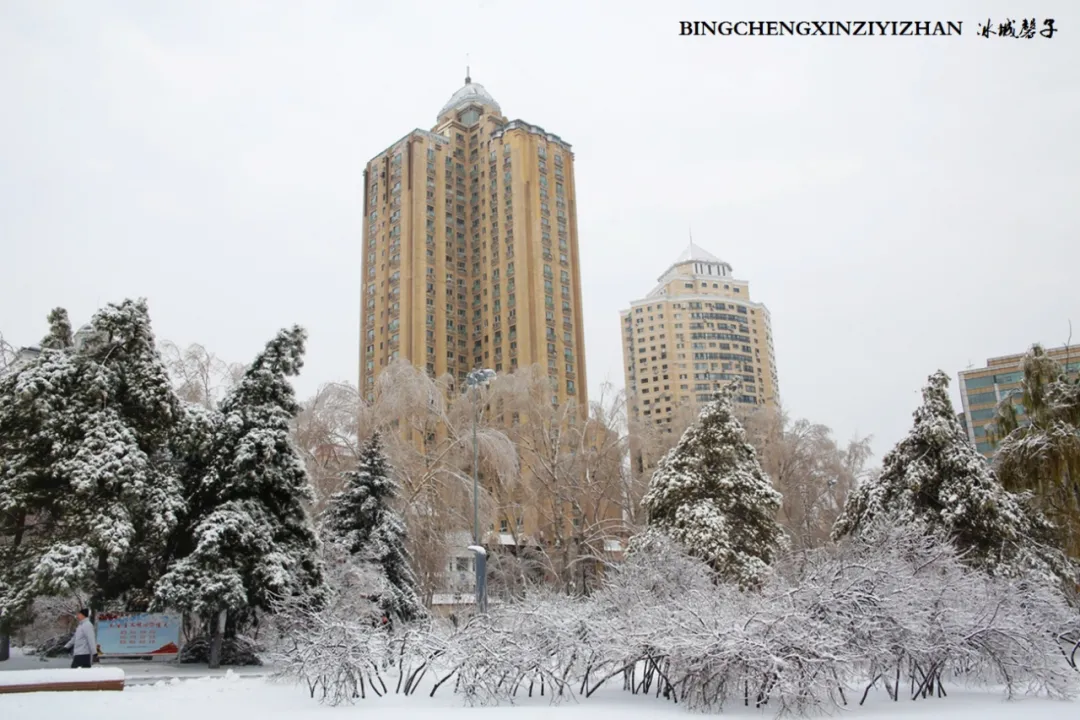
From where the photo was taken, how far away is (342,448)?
2919cm

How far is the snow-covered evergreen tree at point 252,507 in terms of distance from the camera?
56.0 feet

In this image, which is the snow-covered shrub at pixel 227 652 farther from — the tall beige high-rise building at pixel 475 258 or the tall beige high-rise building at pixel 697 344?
the tall beige high-rise building at pixel 697 344

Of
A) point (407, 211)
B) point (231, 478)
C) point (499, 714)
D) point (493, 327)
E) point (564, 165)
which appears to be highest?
point (564, 165)

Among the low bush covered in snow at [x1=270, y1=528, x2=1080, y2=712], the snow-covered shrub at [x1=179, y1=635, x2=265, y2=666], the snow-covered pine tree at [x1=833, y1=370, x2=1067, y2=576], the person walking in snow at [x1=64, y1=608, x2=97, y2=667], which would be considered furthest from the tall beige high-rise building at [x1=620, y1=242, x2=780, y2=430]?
the person walking in snow at [x1=64, y1=608, x2=97, y2=667]

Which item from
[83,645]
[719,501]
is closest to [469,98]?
[719,501]

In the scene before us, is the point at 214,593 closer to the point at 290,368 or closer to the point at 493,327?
the point at 290,368

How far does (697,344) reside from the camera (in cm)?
9588

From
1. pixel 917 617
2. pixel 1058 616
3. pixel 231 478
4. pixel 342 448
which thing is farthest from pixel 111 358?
pixel 1058 616

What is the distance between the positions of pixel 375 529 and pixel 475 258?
2840 inches

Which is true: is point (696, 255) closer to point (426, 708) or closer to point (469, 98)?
point (469, 98)

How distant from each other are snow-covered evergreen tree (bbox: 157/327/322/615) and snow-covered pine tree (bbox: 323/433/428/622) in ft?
5.37

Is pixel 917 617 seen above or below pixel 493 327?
below

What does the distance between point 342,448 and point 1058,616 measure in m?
22.4

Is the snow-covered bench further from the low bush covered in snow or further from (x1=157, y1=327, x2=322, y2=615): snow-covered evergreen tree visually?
(x1=157, y1=327, x2=322, y2=615): snow-covered evergreen tree
